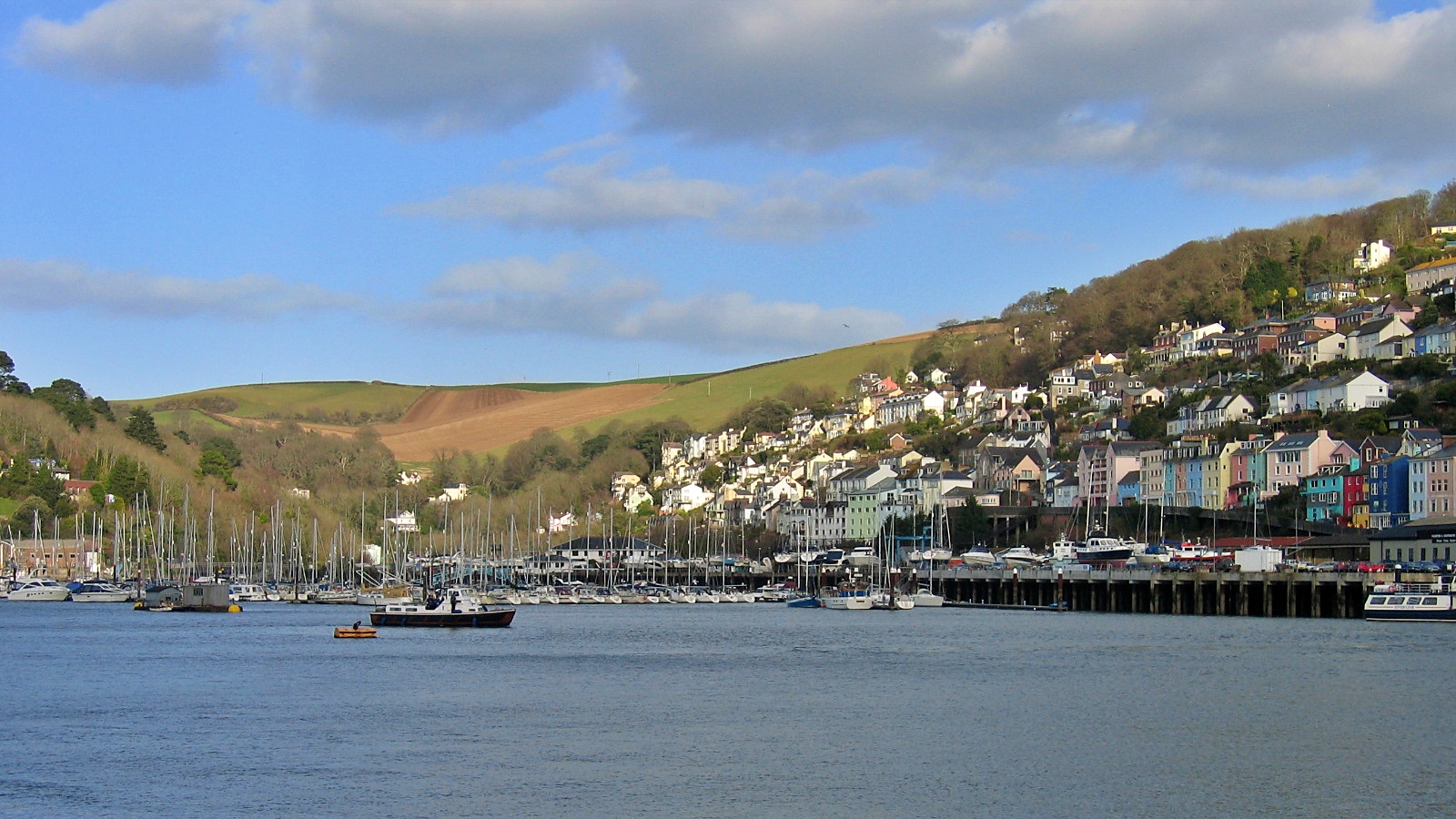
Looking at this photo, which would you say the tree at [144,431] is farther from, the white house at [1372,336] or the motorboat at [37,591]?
the white house at [1372,336]

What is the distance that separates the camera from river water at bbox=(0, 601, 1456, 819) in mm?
31266

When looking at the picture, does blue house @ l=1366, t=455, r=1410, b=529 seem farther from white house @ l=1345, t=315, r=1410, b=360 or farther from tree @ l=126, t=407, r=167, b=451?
tree @ l=126, t=407, r=167, b=451

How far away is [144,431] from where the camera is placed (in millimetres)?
167125

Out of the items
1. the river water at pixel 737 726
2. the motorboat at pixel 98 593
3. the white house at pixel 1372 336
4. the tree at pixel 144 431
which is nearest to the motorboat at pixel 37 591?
the motorboat at pixel 98 593

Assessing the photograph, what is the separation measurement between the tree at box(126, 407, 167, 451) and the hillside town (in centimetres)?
5283

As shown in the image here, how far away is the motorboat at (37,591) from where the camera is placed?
11994cm

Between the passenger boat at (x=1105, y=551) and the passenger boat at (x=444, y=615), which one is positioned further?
the passenger boat at (x=1105, y=551)

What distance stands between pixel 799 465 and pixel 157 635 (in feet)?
355

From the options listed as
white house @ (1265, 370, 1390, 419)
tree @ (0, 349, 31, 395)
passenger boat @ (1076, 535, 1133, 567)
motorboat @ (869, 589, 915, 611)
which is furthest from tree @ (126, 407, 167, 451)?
white house @ (1265, 370, 1390, 419)

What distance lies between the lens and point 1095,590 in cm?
9600

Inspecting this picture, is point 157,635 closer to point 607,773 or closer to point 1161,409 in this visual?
point 607,773

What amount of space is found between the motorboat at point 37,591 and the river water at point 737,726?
51614 mm

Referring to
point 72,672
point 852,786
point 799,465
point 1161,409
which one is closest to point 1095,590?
point 1161,409

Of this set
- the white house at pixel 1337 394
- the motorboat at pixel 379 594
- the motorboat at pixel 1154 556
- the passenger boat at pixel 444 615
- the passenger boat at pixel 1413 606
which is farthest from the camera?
the white house at pixel 1337 394
